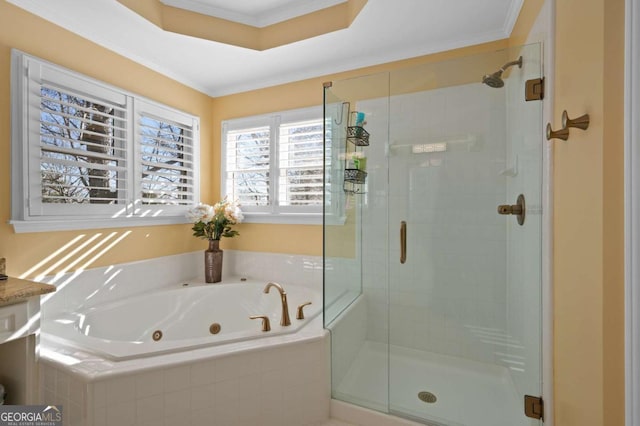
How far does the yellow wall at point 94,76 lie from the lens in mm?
1684

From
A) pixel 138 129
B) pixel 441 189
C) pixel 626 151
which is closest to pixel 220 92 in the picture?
pixel 138 129

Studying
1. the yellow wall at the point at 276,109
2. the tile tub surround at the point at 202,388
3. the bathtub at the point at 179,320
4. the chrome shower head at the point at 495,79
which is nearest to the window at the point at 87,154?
the yellow wall at the point at 276,109

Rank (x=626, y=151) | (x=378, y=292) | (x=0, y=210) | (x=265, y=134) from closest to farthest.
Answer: (x=626, y=151), (x=0, y=210), (x=378, y=292), (x=265, y=134)

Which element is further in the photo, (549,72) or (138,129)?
(138,129)

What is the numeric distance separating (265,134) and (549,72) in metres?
2.20

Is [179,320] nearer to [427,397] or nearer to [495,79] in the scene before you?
[427,397]

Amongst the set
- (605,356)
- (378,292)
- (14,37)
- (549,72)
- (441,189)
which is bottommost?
(378,292)

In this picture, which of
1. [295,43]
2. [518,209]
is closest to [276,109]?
[295,43]

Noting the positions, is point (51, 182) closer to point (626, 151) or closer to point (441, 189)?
point (441, 189)

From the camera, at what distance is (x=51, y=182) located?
185 centimetres

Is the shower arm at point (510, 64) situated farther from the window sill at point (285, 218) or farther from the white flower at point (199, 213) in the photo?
the white flower at point (199, 213)

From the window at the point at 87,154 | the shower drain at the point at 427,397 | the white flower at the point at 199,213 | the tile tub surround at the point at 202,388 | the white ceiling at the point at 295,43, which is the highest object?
the white ceiling at the point at 295,43

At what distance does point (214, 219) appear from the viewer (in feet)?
8.96

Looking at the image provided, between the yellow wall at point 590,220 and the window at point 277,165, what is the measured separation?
5.58ft
